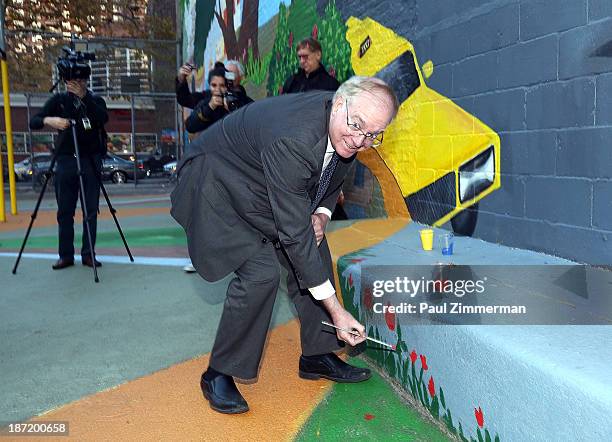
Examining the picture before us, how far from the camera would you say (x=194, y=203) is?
270 centimetres

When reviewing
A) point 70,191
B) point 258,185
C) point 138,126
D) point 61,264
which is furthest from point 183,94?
point 138,126

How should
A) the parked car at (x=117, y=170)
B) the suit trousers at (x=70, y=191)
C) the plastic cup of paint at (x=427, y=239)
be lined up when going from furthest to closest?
the parked car at (x=117, y=170)
the suit trousers at (x=70, y=191)
the plastic cup of paint at (x=427, y=239)

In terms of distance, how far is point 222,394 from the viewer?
2678 mm

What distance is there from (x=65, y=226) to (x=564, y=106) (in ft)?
13.9

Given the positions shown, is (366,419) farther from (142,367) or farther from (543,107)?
(543,107)

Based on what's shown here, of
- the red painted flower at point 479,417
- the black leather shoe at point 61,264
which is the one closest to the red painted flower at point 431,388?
the red painted flower at point 479,417

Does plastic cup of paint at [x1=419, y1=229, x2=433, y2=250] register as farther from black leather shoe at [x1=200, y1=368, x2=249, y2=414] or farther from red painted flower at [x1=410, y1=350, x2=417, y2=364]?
black leather shoe at [x1=200, y1=368, x2=249, y2=414]

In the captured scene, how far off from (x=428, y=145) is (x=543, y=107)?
1229 mm

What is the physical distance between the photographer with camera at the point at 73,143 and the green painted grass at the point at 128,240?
4.12 feet

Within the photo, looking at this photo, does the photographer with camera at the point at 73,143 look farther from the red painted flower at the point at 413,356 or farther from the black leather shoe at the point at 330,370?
the red painted flower at the point at 413,356

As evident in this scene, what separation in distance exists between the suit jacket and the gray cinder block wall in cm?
113

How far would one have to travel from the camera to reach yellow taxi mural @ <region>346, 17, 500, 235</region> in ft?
12.4

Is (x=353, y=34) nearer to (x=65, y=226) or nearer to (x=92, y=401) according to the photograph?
(x=65, y=226)

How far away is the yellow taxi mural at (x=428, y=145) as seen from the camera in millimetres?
3768
